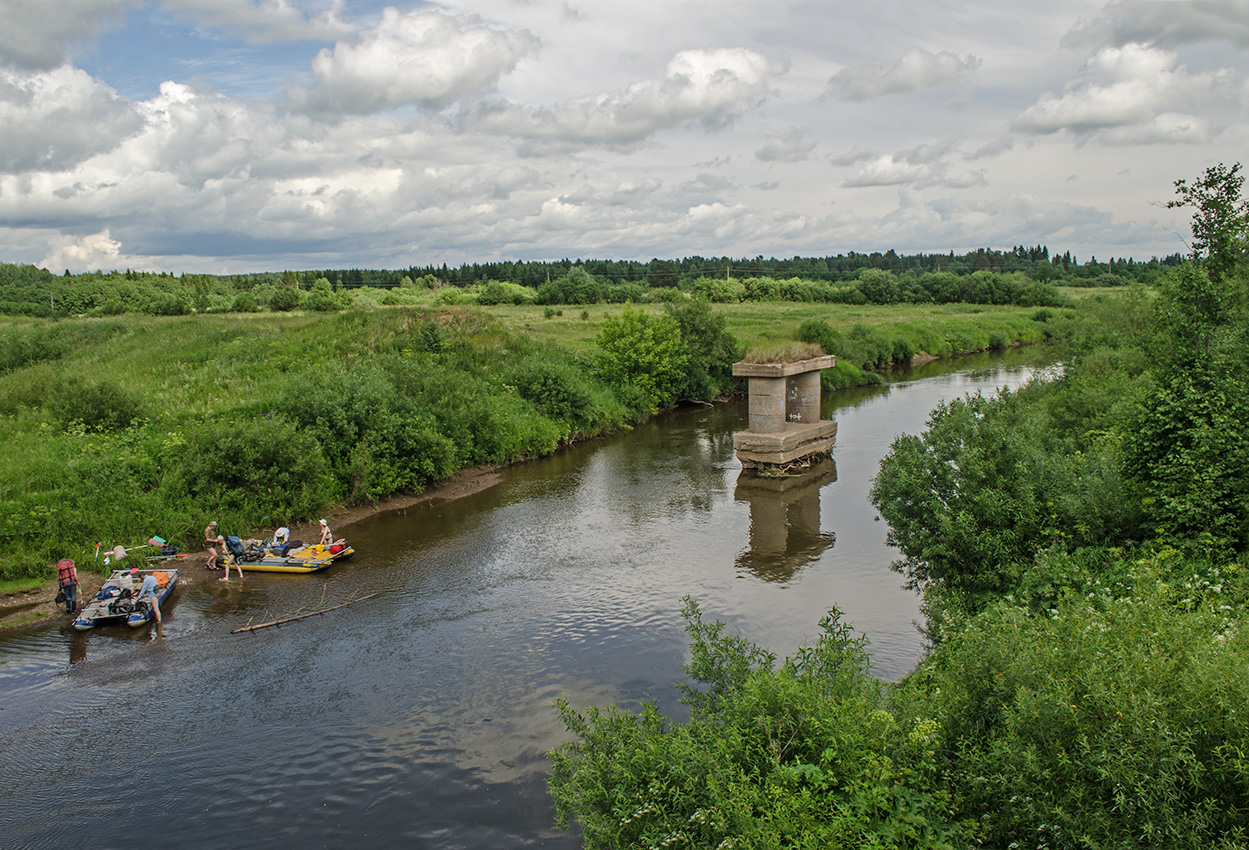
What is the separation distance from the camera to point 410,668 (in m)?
14.8

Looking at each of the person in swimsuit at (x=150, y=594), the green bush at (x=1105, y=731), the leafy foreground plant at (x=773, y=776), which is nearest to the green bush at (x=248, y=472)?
the person in swimsuit at (x=150, y=594)

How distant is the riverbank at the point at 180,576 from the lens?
17.3m

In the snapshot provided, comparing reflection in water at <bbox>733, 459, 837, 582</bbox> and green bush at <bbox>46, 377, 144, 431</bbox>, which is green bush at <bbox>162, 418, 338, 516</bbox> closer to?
green bush at <bbox>46, 377, 144, 431</bbox>

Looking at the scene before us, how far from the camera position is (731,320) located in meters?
74.1

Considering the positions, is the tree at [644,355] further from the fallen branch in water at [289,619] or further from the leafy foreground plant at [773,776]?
the leafy foreground plant at [773,776]

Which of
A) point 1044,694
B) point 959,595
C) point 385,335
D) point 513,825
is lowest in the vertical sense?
point 513,825

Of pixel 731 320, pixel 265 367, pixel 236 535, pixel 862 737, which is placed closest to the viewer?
pixel 862 737

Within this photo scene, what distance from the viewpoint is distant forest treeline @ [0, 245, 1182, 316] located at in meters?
66.9

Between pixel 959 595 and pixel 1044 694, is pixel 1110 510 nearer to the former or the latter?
pixel 959 595

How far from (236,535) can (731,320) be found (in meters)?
58.2

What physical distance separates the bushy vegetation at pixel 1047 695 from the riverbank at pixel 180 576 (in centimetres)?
1281

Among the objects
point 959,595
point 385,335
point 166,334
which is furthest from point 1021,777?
point 166,334

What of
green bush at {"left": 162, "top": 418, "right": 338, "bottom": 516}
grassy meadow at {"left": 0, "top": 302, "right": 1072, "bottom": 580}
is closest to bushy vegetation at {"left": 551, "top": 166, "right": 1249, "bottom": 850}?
green bush at {"left": 162, "top": 418, "right": 338, "bottom": 516}

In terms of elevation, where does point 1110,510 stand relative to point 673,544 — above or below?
above
